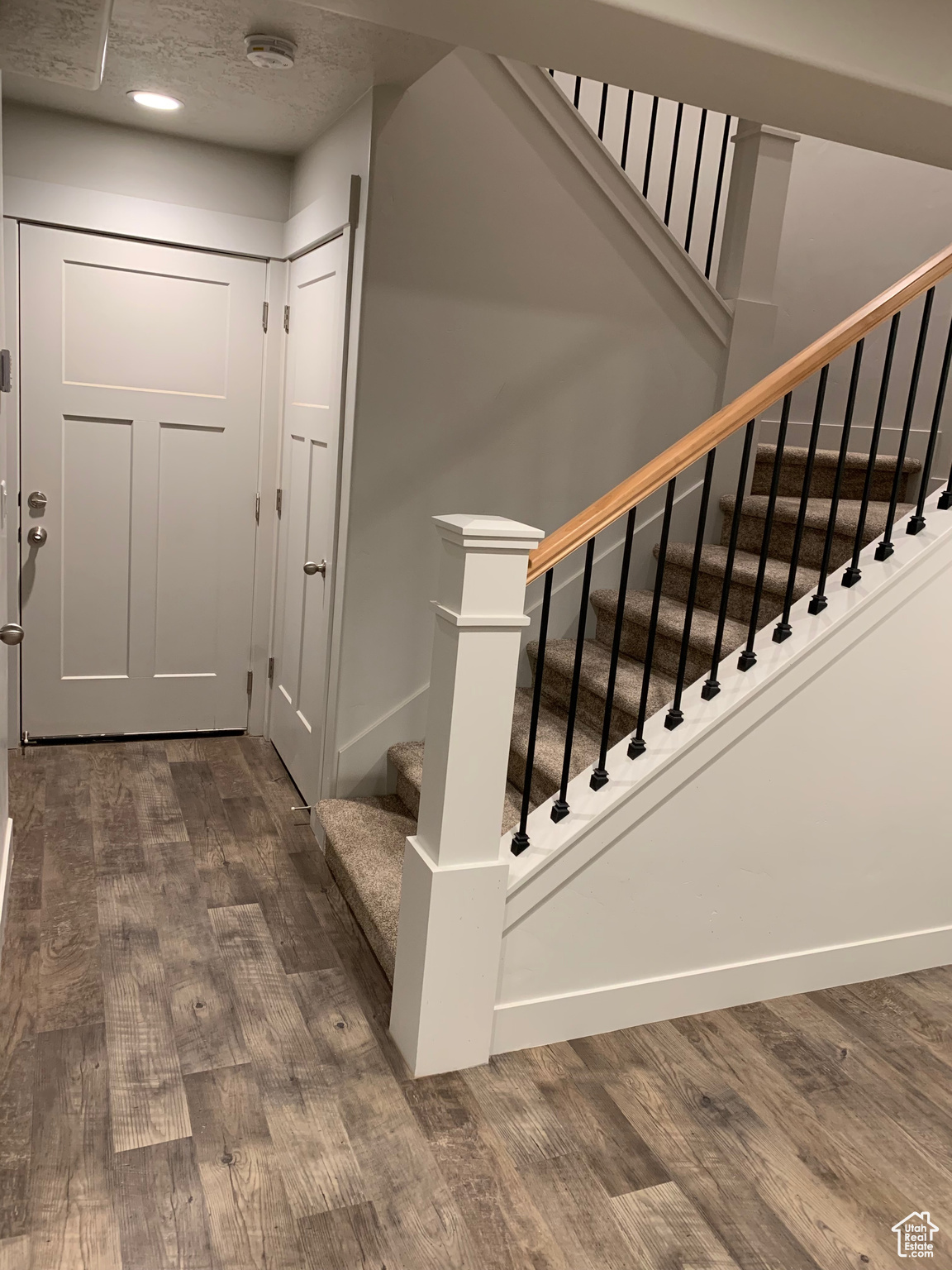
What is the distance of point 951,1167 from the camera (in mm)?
2043

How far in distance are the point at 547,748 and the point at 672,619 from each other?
0.59m

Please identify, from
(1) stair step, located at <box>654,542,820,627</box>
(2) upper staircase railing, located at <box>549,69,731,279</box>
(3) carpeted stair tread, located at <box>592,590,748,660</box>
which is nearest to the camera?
(3) carpeted stair tread, located at <box>592,590,748,660</box>

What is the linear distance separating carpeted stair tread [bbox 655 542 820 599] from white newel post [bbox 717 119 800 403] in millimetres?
562

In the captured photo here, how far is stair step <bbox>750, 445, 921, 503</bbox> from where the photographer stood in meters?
3.41

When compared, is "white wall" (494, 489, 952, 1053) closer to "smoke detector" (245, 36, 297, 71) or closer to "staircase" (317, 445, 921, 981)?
"staircase" (317, 445, 921, 981)

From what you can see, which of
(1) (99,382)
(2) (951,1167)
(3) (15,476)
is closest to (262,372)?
(1) (99,382)

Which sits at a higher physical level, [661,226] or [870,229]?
[870,229]

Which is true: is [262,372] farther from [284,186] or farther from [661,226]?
[661,226]

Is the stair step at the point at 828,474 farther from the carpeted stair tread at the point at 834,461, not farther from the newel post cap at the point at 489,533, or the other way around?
the newel post cap at the point at 489,533

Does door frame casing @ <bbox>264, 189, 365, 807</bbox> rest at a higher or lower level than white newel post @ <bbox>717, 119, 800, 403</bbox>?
lower

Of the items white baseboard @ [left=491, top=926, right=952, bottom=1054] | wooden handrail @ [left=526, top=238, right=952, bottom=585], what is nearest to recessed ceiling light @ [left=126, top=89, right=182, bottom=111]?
wooden handrail @ [left=526, top=238, right=952, bottom=585]

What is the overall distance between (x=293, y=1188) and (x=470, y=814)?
79cm

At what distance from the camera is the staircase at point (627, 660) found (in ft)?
9.00

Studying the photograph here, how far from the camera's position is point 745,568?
10.2 feet
